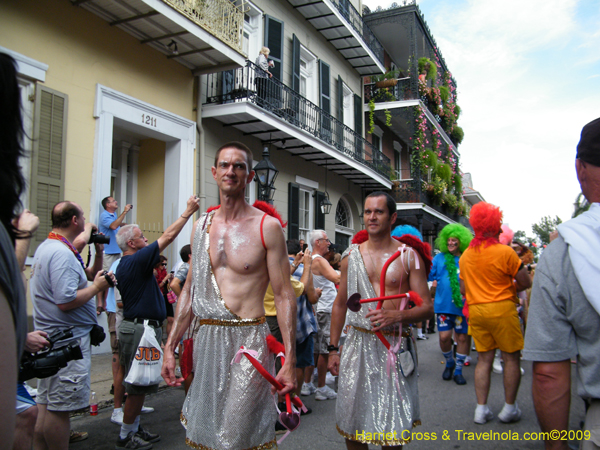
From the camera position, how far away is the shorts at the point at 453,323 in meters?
6.62

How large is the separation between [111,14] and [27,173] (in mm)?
3214

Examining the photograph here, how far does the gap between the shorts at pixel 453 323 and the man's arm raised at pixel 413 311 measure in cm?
393

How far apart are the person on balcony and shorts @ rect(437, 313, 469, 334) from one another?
21.4 ft

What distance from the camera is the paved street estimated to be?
4043 mm

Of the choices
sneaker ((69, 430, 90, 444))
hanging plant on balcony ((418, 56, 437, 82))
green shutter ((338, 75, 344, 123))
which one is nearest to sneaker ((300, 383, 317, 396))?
sneaker ((69, 430, 90, 444))

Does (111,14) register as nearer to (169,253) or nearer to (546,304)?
(169,253)

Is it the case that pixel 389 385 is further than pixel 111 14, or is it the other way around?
pixel 111 14

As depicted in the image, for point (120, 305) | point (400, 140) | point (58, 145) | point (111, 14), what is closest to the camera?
point (120, 305)

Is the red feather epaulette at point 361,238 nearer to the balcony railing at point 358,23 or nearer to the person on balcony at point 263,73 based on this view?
the person on balcony at point 263,73

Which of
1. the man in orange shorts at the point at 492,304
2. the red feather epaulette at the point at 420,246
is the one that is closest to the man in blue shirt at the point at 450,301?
the man in orange shorts at the point at 492,304

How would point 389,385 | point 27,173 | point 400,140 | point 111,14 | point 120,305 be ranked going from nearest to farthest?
point 389,385, point 120,305, point 27,173, point 111,14, point 400,140

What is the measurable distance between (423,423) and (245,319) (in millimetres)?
3076

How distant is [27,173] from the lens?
6441 millimetres

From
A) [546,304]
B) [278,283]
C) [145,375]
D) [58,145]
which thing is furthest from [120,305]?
[546,304]
